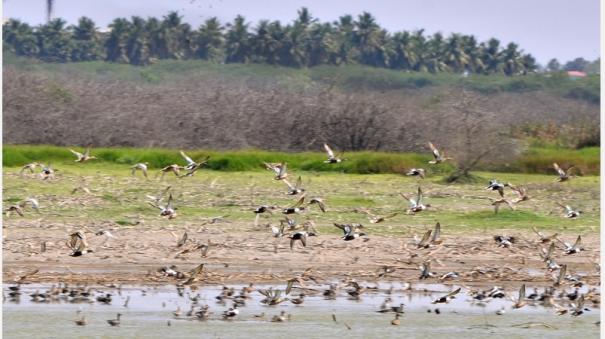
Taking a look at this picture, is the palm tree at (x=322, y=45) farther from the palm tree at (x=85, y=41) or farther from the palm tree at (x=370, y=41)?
the palm tree at (x=85, y=41)

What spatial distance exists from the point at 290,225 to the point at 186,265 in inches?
54.0

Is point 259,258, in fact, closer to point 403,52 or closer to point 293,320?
point 293,320

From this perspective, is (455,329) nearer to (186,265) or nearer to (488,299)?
(488,299)

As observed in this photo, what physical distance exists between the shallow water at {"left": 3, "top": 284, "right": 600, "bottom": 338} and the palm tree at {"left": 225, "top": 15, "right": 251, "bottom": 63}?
25695 millimetres

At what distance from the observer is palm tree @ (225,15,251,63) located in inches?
1567

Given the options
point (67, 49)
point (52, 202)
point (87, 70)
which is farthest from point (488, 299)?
point (67, 49)

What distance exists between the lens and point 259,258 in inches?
622

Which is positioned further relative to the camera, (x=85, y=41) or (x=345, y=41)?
(x=85, y=41)

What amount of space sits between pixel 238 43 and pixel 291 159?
14.5 m

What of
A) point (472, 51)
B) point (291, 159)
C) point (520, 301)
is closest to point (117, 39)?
point (472, 51)

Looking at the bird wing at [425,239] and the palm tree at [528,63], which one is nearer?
the bird wing at [425,239]

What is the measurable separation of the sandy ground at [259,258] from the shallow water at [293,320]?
91 cm

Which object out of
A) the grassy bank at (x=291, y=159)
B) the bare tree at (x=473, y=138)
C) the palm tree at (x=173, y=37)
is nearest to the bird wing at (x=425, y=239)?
the bare tree at (x=473, y=138)

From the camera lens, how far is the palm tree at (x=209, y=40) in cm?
4122
